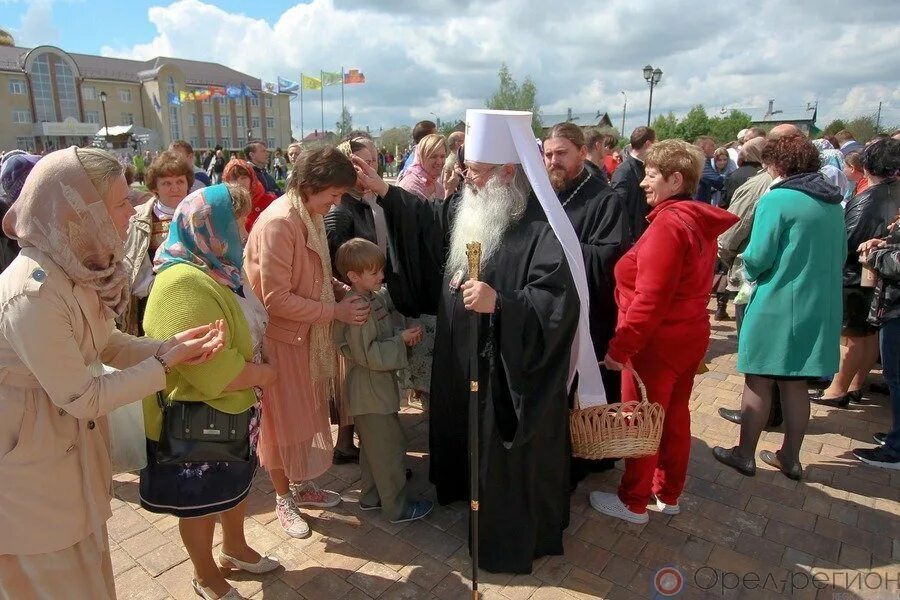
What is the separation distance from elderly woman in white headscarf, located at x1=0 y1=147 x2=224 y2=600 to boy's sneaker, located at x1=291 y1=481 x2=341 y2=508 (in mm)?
1360

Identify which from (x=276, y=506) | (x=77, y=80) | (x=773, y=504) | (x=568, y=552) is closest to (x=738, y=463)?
(x=773, y=504)

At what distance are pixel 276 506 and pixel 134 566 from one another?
2.41 ft

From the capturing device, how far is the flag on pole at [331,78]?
144 ft

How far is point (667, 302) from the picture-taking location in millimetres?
2783

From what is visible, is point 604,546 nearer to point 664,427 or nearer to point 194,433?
point 664,427

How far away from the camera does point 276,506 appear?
3.24 metres

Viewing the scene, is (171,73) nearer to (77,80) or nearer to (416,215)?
(77,80)

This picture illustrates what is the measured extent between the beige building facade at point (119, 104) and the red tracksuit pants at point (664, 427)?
51.4 m

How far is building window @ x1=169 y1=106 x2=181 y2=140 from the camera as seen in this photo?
6026 centimetres

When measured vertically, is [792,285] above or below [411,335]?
above

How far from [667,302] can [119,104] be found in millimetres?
68321

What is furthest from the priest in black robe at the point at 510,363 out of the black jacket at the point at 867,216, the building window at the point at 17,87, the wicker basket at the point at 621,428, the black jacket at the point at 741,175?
the building window at the point at 17,87

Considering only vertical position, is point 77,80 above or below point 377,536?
above

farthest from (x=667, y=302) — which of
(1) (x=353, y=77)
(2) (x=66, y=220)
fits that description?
(1) (x=353, y=77)
